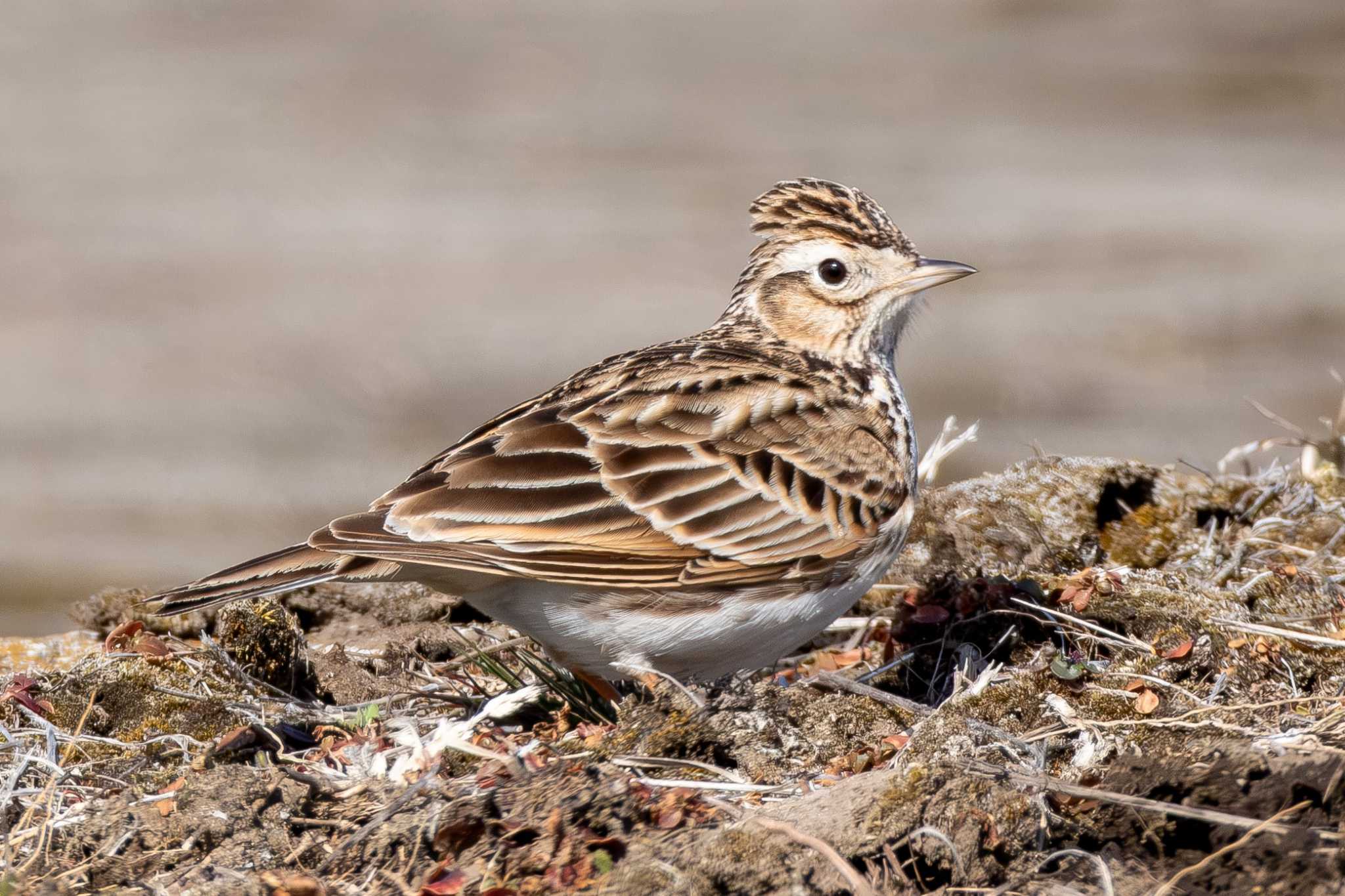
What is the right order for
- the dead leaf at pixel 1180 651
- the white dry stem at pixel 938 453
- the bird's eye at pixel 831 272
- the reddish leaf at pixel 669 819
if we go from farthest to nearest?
1. the white dry stem at pixel 938 453
2. the bird's eye at pixel 831 272
3. the dead leaf at pixel 1180 651
4. the reddish leaf at pixel 669 819

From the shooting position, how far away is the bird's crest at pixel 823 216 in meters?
6.32

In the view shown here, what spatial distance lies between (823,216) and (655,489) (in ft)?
5.31

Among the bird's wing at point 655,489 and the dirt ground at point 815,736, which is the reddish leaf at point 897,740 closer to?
the dirt ground at point 815,736

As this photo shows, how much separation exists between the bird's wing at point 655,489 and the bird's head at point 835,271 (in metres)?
0.50

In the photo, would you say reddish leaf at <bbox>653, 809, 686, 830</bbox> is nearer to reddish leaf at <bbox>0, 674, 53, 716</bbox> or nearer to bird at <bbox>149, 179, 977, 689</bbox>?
bird at <bbox>149, 179, 977, 689</bbox>

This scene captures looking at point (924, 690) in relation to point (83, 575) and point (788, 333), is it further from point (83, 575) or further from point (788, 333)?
point (83, 575)

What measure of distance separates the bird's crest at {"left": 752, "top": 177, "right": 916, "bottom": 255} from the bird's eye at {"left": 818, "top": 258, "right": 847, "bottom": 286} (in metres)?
0.10

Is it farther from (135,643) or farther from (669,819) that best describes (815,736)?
(135,643)

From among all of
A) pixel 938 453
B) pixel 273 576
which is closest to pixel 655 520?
pixel 273 576

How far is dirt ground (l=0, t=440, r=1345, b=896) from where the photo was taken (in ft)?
12.8

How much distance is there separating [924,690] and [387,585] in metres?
2.32

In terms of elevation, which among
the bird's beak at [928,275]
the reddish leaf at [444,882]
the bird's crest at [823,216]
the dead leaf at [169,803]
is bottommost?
the reddish leaf at [444,882]

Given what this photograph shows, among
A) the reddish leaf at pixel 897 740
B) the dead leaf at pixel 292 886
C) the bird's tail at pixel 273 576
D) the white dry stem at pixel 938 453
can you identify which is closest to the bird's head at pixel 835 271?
the white dry stem at pixel 938 453

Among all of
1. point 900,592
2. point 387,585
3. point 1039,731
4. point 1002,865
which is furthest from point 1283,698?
point 387,585
